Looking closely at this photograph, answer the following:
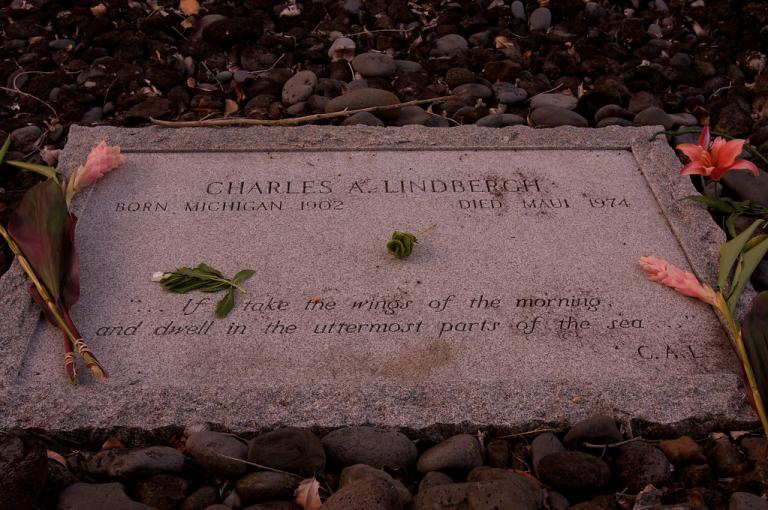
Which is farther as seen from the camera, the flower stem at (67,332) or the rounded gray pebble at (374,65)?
the rounded gray pebble at (374,65)

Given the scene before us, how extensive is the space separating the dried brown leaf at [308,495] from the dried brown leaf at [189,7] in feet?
13.5

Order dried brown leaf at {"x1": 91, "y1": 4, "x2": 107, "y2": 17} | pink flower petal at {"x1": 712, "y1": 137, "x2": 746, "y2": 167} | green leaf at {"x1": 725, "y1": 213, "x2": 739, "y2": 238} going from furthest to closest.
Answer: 1. dried brown leaf at {"x1": 91, "y1": 4, "x2": 107, "y2": 17}
2. green leaf at {"x1": 725, "y1": 213, "x2": 739, "y2": 238}
3. pink flower petal at {"x1": 712, "y1": 137, "x2": 746, "y2": 167}

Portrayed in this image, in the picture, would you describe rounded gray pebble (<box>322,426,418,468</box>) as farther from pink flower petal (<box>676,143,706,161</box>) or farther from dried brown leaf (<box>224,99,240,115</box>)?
dried brown leaf (<box>224,99,240,115</box>)

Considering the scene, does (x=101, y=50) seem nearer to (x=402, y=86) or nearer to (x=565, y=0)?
(x=402, y=86)

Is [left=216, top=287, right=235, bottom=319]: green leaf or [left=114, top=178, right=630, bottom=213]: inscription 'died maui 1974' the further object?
[left=114, top=178, right=630, bottom=213]: inscription 'died maui 1974'

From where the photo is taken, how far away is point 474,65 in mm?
5094

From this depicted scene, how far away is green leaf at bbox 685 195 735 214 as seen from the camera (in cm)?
353

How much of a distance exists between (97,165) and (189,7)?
2.36m

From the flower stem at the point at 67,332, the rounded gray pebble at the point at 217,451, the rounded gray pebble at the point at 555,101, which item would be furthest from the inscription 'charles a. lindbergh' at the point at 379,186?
the rounded gray pebble at the point at 217,451

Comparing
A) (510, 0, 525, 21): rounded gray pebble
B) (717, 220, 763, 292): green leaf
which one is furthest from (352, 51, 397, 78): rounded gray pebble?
(717, 220, 763, 292): green leaf

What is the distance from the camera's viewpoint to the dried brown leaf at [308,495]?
2340 millimetres

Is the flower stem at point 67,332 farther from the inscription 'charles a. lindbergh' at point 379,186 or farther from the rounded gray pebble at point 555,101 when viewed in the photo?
the rounded gray pebble at point 555,101

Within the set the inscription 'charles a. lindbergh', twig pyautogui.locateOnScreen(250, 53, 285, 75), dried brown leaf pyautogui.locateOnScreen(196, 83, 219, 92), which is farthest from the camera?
twig pyautogui.locateOnScreen(250, 53, 285, 75)

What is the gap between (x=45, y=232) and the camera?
123 inches
